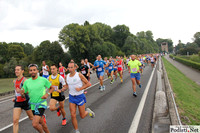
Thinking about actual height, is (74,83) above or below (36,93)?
above

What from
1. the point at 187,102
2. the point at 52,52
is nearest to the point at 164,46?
the point at 52,52

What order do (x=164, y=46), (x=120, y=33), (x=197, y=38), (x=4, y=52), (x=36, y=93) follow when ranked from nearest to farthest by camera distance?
(x=36, y=93) < (x=4, y=52) < (x=120, y=33) < (x=197, y=38) < (x=164, y=46)

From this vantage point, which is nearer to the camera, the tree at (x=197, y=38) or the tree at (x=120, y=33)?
the tree at (x=120, y=33)

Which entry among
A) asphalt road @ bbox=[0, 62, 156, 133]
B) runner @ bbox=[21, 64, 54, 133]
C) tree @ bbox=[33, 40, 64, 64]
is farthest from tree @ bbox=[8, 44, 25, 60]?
runner @ bbox=[21, 64, 54, 133]

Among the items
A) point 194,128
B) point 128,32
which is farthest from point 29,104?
point 128,32

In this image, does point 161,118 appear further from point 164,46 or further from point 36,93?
point 164,46

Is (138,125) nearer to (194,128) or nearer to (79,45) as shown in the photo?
(194,128)

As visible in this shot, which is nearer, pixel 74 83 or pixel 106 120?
pixel 74 83

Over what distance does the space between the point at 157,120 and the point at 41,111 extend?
11.2ft

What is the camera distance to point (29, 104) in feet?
14.7

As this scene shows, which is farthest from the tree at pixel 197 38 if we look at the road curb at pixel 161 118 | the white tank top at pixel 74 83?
the white tank top at pixel 74 83

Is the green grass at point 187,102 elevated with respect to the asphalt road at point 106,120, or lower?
lower

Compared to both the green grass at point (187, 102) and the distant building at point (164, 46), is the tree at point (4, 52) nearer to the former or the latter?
the green grass at point (187, 102)

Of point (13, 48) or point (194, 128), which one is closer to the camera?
point (194, 128)
